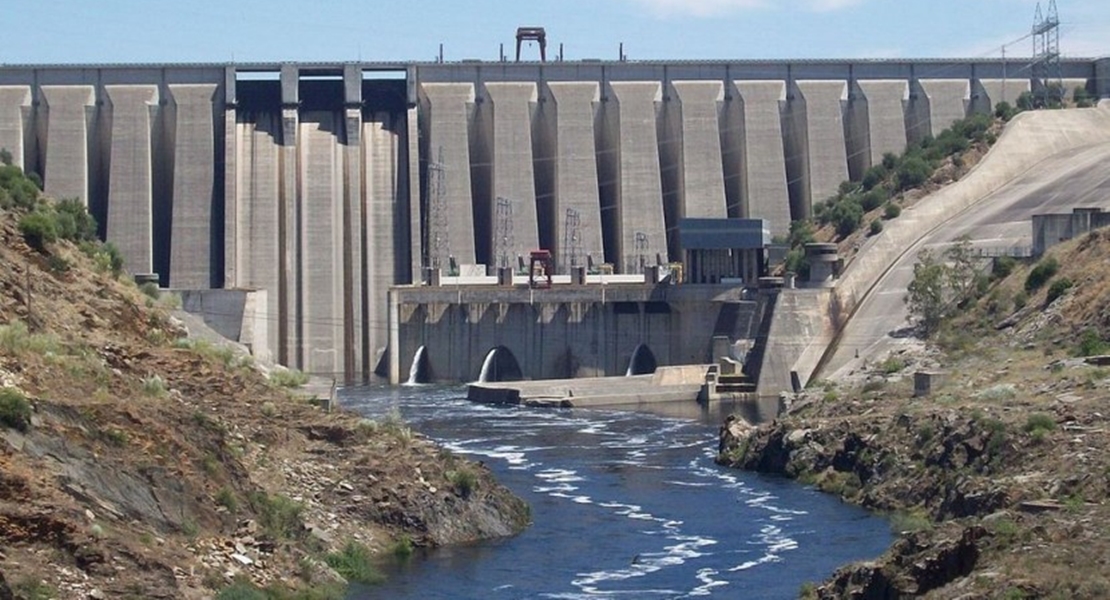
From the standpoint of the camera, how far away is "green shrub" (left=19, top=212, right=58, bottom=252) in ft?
161

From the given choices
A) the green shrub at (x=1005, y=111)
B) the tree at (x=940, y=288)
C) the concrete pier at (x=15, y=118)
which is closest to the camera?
the tree at (x=940, y=288)

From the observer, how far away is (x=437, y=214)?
114688mm

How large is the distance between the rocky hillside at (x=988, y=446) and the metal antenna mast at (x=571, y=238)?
37.3m

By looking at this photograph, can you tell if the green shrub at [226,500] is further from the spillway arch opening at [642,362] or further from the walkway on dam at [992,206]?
the spillway arch opening at [642,362]

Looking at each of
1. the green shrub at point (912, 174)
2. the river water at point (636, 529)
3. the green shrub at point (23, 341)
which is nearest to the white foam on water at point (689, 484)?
the river water at point (636, 529)

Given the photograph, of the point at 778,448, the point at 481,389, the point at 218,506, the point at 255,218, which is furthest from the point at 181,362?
the point at 255,218

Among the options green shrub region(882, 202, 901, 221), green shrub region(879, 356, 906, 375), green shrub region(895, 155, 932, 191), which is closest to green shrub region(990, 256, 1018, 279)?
green shrub region(879, 356, 906, 375)

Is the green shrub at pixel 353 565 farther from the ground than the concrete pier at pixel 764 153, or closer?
closer

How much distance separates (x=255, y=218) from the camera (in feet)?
369

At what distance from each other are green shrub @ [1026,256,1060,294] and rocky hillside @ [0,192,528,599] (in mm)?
31136

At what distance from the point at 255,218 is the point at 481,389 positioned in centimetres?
Answer: 2404

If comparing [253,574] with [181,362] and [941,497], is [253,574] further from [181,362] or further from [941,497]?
[941,497]

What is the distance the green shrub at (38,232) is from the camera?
161 feet

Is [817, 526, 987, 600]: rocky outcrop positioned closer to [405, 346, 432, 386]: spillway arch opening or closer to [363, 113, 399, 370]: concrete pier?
[405, 346, 432, 386]: spillway arch opening
